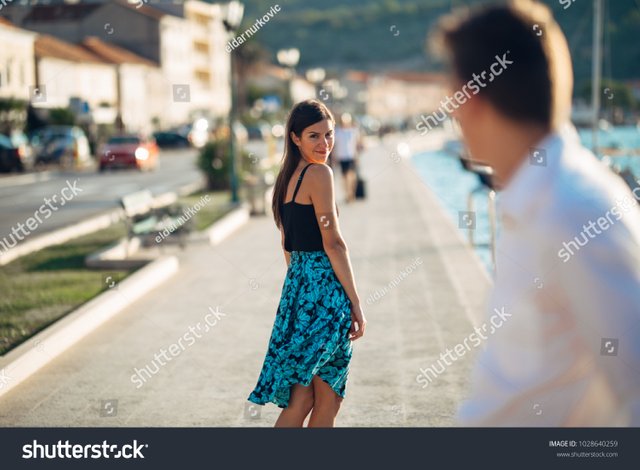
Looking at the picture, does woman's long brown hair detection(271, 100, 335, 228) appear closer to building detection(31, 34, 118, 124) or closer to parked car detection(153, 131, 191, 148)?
building detection(31, 34, 118, 124)

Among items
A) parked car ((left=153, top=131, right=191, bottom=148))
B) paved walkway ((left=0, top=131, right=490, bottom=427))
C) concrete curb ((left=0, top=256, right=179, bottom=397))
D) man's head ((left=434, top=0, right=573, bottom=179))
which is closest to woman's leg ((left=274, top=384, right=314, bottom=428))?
paved walkway ((left=0, top=131, right=490, bottom=427))

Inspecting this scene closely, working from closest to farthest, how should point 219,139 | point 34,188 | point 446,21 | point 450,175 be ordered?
point 446,21, point 219,139, point 34,188, point 450,175

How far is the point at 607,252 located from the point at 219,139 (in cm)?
2157

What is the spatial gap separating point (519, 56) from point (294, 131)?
240 cm

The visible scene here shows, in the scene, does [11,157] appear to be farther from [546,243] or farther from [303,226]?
[546,243]

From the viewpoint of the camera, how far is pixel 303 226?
13.3ft

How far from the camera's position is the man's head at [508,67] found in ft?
5.80

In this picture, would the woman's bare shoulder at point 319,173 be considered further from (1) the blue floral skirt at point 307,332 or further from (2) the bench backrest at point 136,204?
(2) the bench backrest at point 136,204

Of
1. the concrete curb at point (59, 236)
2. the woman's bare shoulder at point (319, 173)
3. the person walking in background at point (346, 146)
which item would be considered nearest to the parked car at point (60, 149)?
the concrete curb at point (59, 236)

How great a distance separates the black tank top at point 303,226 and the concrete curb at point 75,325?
9.44 feet

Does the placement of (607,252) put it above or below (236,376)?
above

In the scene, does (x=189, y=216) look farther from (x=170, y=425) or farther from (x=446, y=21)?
(x=446, y=21)
